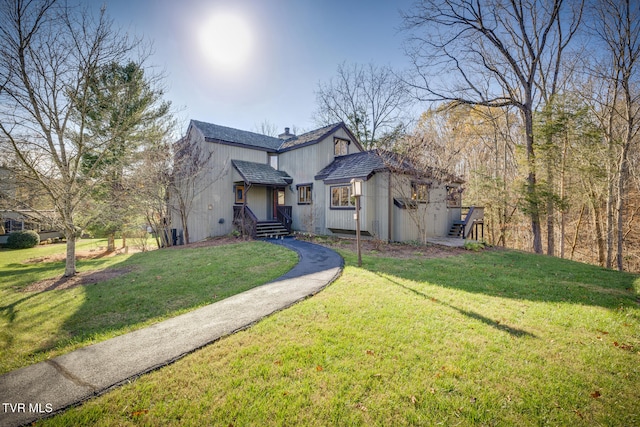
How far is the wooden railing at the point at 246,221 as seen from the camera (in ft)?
47.8

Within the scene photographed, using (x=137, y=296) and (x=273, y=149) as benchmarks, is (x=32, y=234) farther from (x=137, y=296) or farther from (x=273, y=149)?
(x=137, y=296)

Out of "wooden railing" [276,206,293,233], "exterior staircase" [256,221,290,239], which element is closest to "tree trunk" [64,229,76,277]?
"exterior staircase" [256,221,290,239]

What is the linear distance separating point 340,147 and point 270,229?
7.45m

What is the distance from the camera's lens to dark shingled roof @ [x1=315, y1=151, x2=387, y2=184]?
12.8 metres

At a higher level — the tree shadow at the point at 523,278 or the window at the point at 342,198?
the window at the point at 342,198

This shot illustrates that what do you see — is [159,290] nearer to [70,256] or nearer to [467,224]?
[70,256]

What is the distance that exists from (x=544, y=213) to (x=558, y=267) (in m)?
4.93

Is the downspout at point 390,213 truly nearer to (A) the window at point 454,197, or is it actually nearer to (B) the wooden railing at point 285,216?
(A) the window at point 454,197

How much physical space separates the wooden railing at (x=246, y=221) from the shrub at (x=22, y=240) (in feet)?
53.5

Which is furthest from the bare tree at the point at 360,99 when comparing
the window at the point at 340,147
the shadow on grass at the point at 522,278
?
the shadow on grass at the point at 522,278

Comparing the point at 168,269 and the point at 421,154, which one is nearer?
the point at 168,269

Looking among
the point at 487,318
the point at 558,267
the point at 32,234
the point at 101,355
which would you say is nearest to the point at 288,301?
the point at 101,355

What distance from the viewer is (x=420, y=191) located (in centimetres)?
1375

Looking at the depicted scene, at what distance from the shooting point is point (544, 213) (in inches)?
485
